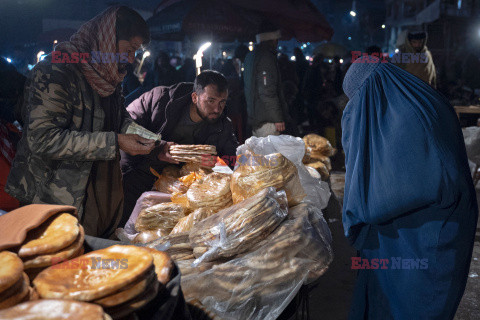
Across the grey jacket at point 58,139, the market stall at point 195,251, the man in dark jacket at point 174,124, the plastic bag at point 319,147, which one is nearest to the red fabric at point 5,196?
the man in dark jacket at point 174,124

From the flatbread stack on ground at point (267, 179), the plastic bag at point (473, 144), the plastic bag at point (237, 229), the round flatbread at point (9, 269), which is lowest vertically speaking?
the plastic bag at point (473, 144)

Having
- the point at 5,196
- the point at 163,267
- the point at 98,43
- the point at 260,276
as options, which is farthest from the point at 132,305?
the point at 5,196

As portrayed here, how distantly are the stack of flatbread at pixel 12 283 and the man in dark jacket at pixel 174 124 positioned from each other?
2.44 m

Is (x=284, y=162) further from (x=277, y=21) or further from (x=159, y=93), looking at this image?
(x=277, y=21)

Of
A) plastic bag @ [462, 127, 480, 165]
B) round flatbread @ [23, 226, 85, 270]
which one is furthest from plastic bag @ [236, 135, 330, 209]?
plastic bag @ [462, 127, 480, 165]

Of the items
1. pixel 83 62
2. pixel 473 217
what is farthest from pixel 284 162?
pixel 83 62

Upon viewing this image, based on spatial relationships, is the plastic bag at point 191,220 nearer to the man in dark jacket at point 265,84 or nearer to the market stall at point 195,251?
the market stall at point 195,251

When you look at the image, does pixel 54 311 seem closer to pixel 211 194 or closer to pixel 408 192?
pixel 408 192

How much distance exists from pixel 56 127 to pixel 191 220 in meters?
0.95

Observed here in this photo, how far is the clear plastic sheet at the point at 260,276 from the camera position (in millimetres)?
1646

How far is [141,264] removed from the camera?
937 mm

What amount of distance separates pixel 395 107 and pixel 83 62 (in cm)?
181

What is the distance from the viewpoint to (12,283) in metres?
0.79

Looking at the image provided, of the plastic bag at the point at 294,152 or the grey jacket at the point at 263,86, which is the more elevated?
the grey jacket at the point at 263,86
